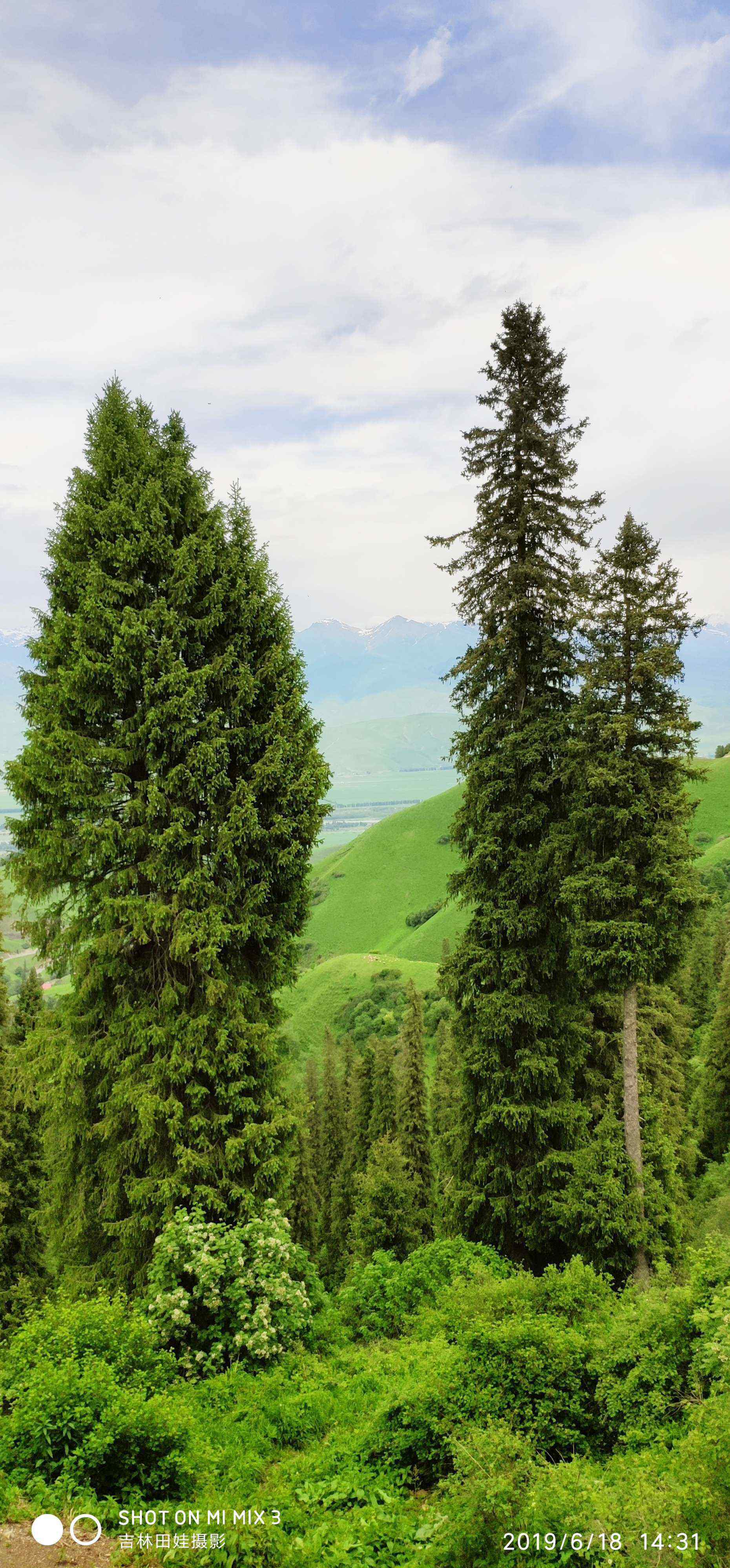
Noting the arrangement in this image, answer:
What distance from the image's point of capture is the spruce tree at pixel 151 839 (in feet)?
37.2

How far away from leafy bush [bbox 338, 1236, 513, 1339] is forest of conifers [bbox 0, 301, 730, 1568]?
9cm

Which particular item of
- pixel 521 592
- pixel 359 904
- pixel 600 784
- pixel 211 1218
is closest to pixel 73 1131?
pixel 211 1218

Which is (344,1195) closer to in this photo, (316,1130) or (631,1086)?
(316,1130)

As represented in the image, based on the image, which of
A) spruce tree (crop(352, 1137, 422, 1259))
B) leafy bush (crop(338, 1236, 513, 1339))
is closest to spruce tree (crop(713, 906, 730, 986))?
spruce tree (crop(352, 1137, 422, 1259))

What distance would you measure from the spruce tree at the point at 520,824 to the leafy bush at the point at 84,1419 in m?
9.58

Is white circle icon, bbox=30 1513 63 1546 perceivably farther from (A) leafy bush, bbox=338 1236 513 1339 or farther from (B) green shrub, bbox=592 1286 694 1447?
(A) leafy bush, bbox=338 1236 513 1339

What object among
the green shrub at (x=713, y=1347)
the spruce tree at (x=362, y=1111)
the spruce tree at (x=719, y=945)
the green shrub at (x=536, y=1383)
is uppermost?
the green shrub at (x=713, y=1347)

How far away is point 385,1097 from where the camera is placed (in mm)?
36938

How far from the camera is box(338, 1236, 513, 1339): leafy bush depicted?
1334 centimetres

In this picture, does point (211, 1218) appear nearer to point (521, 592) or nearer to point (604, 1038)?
point (604, 1038)

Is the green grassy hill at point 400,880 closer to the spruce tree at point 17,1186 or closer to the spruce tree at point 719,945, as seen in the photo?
the spruce tree at point 719,945

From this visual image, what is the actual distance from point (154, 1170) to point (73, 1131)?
60.6 inches

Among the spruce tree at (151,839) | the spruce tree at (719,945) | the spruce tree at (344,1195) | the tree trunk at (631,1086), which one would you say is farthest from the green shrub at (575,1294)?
the spruce tree at (719,945)

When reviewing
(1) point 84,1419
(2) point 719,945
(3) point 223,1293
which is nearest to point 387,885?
(2) point 719,945
